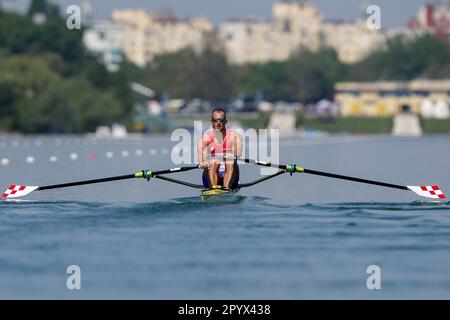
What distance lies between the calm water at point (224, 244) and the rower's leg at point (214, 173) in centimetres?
50

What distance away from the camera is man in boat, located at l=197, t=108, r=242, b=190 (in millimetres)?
28281

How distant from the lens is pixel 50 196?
1287 inches

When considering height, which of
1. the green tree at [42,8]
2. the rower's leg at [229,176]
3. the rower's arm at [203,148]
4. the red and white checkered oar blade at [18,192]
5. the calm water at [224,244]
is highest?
the green tree at [42,8]

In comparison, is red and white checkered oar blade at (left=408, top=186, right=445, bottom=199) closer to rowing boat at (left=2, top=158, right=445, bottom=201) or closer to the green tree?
rowing boat at (left=2, top=158, right=445, bottom=201)

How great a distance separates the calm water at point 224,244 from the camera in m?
19.3

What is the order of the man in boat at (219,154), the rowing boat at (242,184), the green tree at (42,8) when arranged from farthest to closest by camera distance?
the green tree at (42,8) → the rowing boat at (242,184) → the man in boat at (219,154)

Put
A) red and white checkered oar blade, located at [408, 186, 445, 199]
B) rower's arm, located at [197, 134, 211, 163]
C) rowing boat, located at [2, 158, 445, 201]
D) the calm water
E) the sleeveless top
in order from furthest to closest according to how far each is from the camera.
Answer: red and white checkered oar blade, located at [408, 186, 445, 199] < rowing boat, located at [2, 158, 445, 201] < the sleeveless top < rower's arm, located at [197, 134, 211, 163] < the calm water

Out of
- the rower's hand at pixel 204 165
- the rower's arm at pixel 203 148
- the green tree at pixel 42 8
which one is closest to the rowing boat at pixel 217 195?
the rower's hand at pixel 204 165

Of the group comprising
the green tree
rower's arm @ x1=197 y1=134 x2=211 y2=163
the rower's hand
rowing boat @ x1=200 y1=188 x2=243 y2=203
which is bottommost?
rowing boat @ x1=200 y1=188 x2=243 y2=203

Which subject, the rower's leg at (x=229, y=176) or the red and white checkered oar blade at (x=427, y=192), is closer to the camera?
the rower's leg at (x=229, y=176)

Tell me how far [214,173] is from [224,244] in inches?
208

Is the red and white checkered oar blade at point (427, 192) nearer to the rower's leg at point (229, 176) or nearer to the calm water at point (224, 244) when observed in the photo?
the calm water at point (224, 244)

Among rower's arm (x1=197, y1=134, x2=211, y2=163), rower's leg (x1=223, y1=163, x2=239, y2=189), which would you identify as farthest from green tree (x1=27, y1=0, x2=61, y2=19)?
rower's leg (x1=223, y1=163, x2=239, y2=189)
